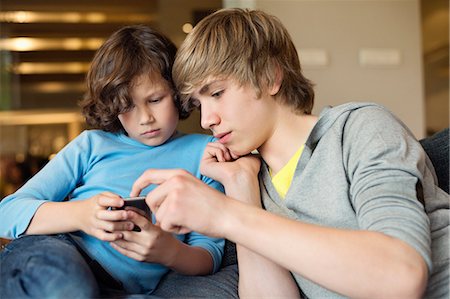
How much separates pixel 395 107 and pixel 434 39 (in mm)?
2127

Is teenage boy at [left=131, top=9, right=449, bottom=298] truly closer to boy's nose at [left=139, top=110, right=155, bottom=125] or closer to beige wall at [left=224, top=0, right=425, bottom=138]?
boy's nose at [left=139, top=110, right=155, bottom=125]

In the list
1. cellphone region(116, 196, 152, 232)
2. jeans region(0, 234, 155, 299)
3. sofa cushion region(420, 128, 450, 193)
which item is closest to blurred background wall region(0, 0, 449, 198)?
sofa cushion region(420, 128, 450, 193)

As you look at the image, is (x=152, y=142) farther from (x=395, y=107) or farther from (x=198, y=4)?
(x=198, y=4)

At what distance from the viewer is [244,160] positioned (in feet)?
4.47

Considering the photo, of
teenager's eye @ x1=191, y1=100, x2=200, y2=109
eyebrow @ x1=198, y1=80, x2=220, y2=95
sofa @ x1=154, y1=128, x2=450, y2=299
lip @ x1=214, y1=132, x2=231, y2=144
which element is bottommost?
sofa @ x1=154, y1=128, x2=450, y2=299

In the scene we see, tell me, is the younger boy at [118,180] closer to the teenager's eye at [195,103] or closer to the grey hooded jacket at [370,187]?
the teenager's eye at [195,103]

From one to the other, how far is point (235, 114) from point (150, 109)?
0.85 feet

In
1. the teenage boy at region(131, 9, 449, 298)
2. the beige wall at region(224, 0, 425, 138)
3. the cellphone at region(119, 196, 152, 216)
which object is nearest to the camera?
the teenage boy at region(131, 9, 449, 298)

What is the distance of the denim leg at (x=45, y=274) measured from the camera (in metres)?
0.98

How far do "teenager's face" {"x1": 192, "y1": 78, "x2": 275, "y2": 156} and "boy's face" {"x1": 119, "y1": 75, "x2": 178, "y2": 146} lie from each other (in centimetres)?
13

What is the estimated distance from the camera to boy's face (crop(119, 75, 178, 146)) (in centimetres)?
141

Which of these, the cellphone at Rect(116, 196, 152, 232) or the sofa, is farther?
the sofa

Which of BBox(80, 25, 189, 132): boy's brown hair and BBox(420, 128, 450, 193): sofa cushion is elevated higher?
BBox(80, 25, 189, 132): boy's brown hair

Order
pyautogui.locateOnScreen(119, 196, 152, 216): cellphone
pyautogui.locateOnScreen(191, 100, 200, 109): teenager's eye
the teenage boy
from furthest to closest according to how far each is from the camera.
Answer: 1. pyautogui.locateOnScreen(191, 100, 200, 109): teenager's eye
2. pyautogui.locateOnScreen(119, 196, 152, 216): cellphone
3. the teenage boy
